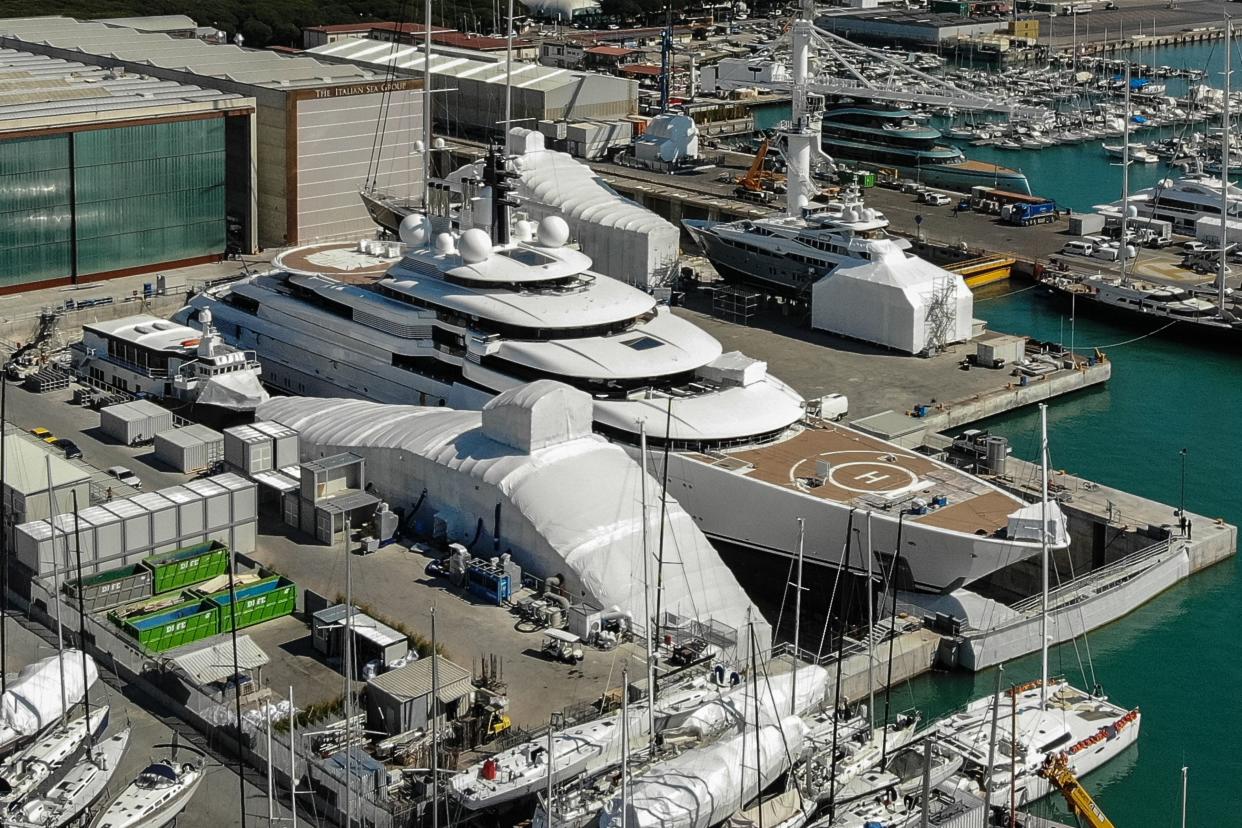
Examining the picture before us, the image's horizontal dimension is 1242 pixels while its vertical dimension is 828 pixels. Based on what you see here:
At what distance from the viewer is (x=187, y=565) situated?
35.9 meters

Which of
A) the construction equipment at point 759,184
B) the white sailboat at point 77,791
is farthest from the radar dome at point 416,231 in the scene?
the construction equipment at point 759,184

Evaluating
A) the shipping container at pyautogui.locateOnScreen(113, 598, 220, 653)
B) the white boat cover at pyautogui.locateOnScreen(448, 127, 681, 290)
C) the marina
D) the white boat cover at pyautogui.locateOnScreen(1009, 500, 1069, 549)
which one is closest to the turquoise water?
the marina

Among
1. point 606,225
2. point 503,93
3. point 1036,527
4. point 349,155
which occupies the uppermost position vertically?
point 503,93

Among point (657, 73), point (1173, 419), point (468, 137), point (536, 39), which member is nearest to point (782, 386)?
point (1173, 419)

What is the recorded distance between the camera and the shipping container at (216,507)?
36656 millimetres

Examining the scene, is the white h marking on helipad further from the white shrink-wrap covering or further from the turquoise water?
the white shrink-wrap covering

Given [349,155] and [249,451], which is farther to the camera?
[349,155]

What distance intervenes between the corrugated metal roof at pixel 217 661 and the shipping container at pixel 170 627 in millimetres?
1077

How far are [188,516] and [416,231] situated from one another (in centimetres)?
1498

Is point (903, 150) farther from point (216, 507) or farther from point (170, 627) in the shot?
point (170, 627)

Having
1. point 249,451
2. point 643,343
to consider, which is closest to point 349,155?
point 643,343

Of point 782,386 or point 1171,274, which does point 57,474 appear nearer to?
point 782,386

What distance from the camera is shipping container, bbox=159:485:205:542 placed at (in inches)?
1430

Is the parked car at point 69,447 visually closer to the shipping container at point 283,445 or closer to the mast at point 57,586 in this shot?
the mast at point 57,586
